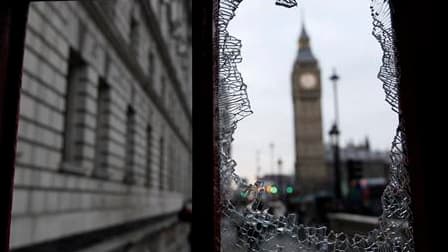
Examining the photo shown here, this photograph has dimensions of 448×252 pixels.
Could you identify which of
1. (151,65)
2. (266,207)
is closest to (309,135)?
(151,65)

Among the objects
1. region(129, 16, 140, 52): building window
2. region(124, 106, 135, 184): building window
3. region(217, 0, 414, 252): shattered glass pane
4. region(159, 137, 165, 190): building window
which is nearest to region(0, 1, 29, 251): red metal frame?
region(217, 0, 414, 252): shattered glass pane

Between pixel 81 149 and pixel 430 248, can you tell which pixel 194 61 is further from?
pixel 81 149

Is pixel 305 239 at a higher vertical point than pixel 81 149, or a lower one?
lower

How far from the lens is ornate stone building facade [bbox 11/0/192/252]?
7.67m

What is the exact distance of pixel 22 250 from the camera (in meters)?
7.02

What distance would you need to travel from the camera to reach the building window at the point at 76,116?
396 inches

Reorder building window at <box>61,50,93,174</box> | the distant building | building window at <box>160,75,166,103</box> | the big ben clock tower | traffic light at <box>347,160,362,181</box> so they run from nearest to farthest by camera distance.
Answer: building window at <box>61,50,93,174</box>, the distant building, traffic light at <box>347,160,362,181</box>, building window at <box>160,75,166,103</box>, the big ben clock tower

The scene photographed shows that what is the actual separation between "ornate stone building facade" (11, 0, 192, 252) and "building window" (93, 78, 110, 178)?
31 millimetres

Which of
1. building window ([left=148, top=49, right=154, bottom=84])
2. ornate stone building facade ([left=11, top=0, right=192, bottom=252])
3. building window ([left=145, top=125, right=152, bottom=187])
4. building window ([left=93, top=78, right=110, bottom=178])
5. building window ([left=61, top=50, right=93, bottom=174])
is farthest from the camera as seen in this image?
building window ([left=145, top=125, right=152, bottom=187])

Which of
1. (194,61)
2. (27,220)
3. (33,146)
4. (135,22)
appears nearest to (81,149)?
(33,146)

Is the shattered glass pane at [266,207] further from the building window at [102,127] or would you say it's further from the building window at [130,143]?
the building window at [130,143]

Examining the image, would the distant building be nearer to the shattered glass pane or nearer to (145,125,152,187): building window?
the shattered glass pane

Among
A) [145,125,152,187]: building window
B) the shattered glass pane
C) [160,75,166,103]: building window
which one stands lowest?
the shattered glass pane

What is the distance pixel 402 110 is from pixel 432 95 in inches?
5.7
